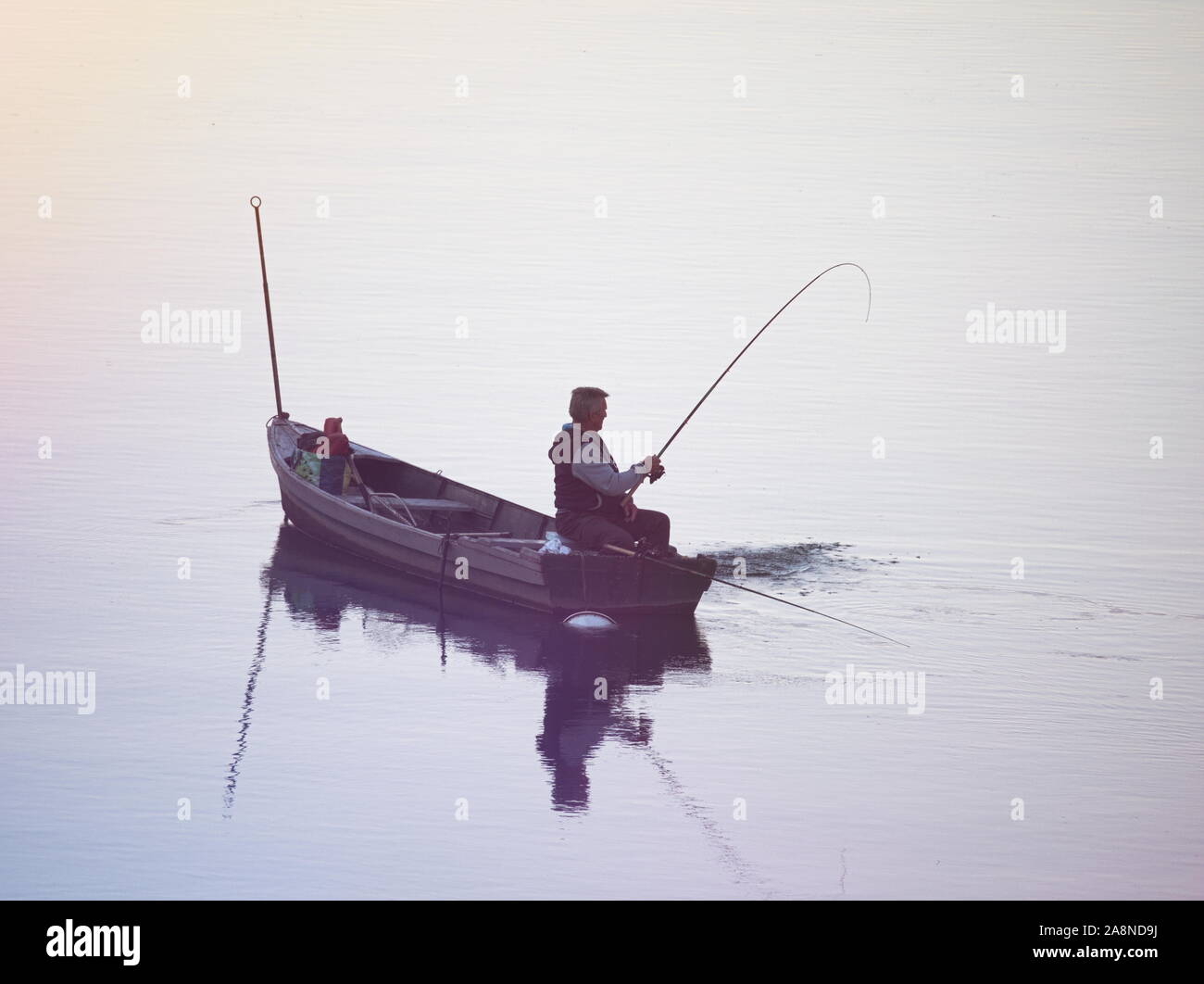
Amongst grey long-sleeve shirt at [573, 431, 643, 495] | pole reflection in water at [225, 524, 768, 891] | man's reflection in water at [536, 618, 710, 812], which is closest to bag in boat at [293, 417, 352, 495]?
pole reflection in water at [225, 524, 768, 891]

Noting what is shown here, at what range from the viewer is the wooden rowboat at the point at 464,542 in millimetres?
10633

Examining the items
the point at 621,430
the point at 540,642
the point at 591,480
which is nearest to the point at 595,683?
the point at 540,642

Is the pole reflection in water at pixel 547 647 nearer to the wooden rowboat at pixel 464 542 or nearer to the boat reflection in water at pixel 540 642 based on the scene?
the boat reflection in water at pixel 540 642

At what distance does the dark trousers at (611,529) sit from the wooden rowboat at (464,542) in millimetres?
88

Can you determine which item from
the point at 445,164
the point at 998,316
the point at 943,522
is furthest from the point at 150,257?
the point at 943,522

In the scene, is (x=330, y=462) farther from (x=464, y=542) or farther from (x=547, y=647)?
(x=547, y=647)

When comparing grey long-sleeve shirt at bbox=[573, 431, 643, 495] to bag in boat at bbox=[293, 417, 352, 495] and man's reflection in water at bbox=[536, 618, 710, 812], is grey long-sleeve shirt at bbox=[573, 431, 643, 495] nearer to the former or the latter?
man's reflection in water at bbox=[536, 618, 710, 812]

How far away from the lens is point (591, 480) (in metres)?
10.7

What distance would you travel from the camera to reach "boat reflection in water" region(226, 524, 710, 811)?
8570mm

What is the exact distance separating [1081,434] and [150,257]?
430 inches

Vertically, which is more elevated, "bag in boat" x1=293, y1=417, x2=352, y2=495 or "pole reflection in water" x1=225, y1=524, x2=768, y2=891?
"bag in boat" x1=293, y1=417, x2=352, y2=495

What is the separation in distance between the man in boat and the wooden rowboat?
0.46 ft

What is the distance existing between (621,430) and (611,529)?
17.4 feet

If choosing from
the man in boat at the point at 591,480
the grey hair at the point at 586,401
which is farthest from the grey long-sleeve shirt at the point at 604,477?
the grey hair at the point at 586,401
